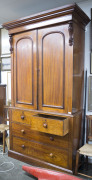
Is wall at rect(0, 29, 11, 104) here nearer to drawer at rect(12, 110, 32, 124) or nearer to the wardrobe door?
drawer at rect(12, 110, 32, 124)

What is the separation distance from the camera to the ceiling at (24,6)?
2.54 m

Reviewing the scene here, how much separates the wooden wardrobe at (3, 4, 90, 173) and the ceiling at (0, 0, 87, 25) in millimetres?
366

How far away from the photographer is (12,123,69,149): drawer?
2.17m

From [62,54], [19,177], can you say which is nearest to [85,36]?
[62,54]

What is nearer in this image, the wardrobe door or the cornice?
the cornice

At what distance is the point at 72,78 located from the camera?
207cm

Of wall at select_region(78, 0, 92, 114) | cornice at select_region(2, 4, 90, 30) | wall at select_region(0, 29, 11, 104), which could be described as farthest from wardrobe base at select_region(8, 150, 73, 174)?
cornice at select_region(2, 4, 90, 30)

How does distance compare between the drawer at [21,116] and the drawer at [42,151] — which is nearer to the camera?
the drawer at [42,151]

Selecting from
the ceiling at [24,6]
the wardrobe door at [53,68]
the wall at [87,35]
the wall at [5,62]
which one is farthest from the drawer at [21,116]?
the ceiling at [24,6]

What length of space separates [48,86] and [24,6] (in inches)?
56.1

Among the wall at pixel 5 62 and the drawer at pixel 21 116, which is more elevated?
the wall at pixel 5 62

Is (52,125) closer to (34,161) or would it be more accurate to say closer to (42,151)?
(42,151)

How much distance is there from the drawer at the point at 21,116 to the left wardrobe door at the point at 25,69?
0.33ft

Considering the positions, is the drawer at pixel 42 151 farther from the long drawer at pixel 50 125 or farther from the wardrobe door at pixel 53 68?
the wardrobe door at pixel 53 68
